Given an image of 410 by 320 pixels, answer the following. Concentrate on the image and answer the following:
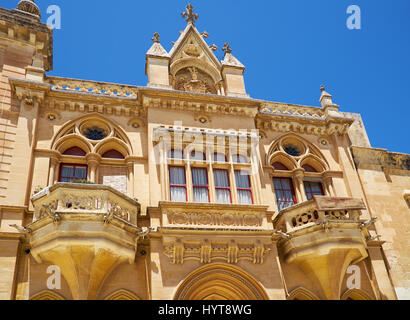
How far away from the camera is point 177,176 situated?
17062mm


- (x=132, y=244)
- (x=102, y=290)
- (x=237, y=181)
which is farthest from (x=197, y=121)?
(x=102, y=290)

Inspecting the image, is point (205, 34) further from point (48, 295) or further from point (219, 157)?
point (48, 295)

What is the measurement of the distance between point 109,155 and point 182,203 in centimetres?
430

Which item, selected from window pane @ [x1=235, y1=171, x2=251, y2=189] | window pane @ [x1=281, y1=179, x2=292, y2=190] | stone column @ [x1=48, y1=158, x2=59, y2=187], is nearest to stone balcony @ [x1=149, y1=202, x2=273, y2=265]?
window pane @ [x1=235, y1=171, x2=251, y2=189]

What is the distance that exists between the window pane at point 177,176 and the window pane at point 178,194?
260 mm

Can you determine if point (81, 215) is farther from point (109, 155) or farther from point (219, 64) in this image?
point (219, 64)

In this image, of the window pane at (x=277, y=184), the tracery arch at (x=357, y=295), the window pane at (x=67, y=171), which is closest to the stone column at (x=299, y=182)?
the window pane at (x=277, y=184)

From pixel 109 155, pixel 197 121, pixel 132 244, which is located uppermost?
pixel 197 121

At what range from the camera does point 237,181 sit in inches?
692

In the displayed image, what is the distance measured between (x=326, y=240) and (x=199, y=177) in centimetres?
550

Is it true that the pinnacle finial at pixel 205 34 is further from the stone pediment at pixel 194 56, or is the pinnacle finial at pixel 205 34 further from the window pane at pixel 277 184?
the window pane at pixel 277 184

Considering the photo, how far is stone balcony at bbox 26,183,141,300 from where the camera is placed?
13.4 m

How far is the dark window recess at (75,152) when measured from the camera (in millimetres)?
17328

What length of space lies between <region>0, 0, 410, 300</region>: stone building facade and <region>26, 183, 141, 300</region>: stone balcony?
0.04 m
